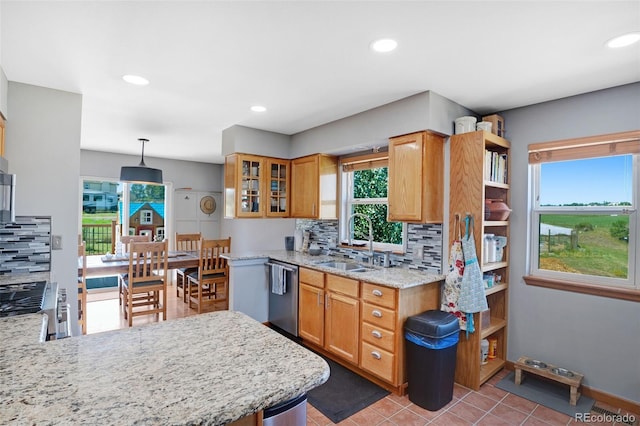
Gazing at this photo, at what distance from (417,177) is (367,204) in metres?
1.09

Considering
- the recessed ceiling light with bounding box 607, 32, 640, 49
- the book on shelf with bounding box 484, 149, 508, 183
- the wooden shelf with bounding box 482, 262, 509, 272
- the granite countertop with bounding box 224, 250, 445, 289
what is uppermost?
the recessed ceiling light with bounding box 607, 32, 640, 49

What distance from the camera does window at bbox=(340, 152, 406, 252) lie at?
11.6 ft

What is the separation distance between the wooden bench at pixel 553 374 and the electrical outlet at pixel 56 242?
385 centimetres

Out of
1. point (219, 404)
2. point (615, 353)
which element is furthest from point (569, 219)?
point (219, 404)

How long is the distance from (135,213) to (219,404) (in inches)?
235

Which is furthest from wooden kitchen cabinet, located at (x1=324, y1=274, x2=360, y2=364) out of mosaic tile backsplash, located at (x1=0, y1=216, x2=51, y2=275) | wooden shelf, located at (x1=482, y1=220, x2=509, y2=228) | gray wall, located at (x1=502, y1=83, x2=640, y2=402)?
mosaic tile backsplash, located at (x1=0, y1=216, x2=51, y2=275)

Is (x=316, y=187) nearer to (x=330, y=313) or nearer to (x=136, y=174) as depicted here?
(x=330, y=313)

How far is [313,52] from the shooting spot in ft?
6.59

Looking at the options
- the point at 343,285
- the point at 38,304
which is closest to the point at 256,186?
the point at 343,285

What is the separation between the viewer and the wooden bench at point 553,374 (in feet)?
8.00

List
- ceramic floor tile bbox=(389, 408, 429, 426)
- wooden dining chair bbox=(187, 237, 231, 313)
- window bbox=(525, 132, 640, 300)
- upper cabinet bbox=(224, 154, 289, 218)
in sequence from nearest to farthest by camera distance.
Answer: ceramic floor tile bbox=(389, 408, 429, 426)
window bbox=(525, 132, 640, 300)
upper cabinet bbox=(224, 154, 289, 218)
wooden dining chair bbox=(187, 237, 231, 313)

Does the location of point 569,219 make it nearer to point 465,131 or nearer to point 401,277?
point 465,131

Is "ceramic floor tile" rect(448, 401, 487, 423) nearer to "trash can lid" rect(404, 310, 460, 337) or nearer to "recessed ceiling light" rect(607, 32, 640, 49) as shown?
"trash can lid" rect(404, 310, 460, 337)

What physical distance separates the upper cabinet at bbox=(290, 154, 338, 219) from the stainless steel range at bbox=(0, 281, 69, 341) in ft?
8.05
